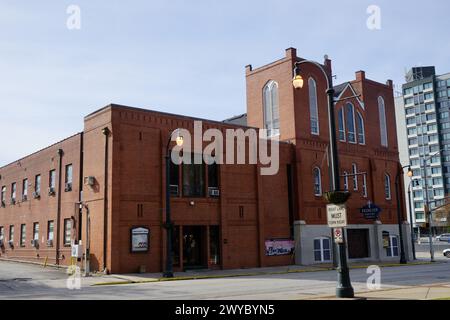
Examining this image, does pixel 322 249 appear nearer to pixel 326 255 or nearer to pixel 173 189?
pixel 326 255

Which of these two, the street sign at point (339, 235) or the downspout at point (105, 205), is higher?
the downspout at point (105, 205)

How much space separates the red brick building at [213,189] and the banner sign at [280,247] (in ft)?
0.75

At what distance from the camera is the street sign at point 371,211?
40.5 metres

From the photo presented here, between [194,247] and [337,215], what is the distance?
18.5 m

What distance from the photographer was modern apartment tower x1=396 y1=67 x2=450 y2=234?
132 metres

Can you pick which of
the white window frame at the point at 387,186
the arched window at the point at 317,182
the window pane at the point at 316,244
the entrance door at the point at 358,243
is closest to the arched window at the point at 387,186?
the white window frame at the point at 387,186

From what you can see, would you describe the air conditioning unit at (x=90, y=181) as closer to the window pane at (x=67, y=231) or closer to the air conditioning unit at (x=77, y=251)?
the air conditioning unit at (x=77, y=251)

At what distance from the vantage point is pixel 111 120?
2962cm

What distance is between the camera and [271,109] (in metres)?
41.8
